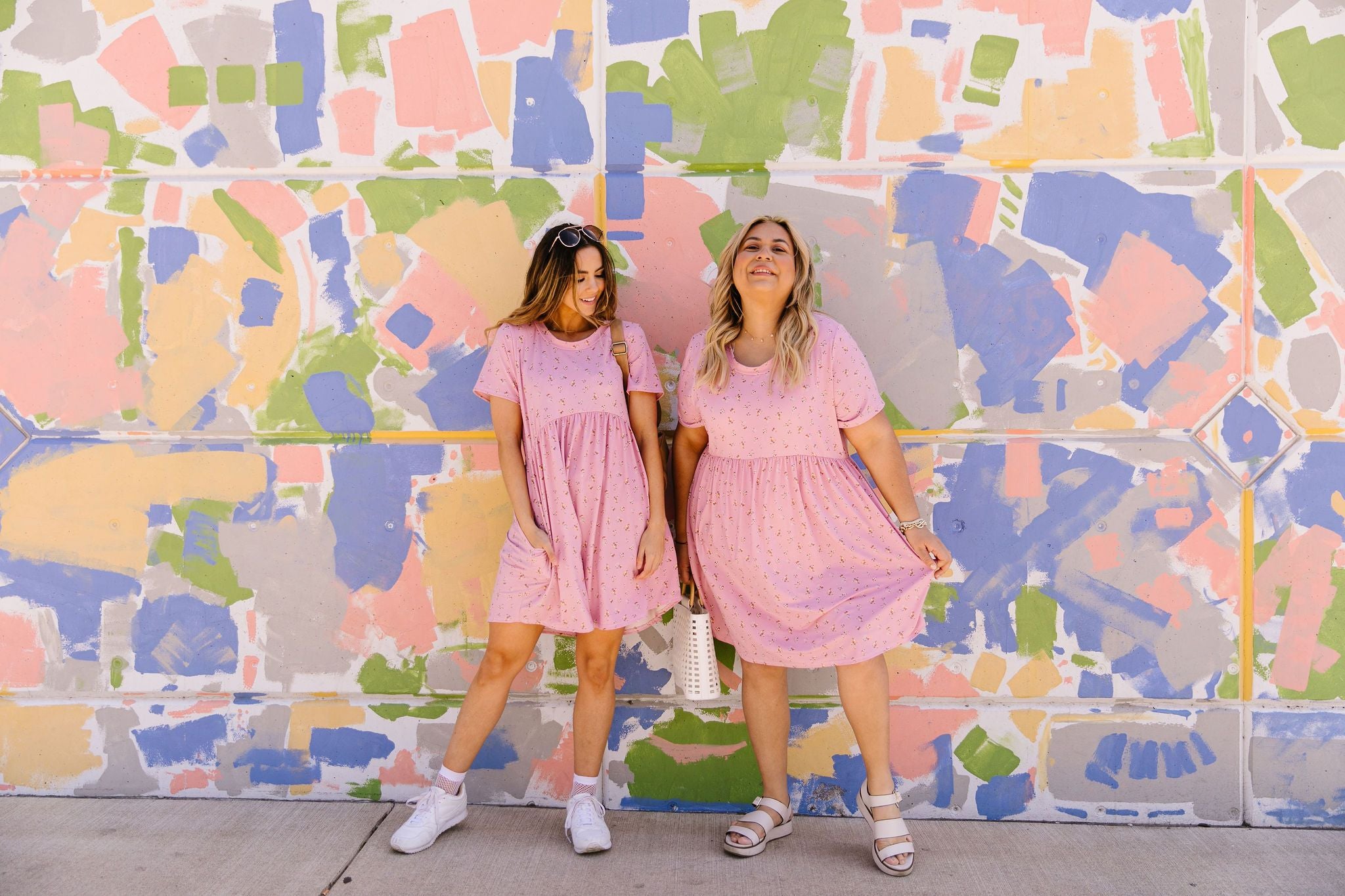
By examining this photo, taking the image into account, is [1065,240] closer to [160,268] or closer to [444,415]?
[444,415]

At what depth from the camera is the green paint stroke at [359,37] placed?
317cm

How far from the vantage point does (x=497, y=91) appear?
3.15 metres

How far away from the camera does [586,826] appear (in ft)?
9.31

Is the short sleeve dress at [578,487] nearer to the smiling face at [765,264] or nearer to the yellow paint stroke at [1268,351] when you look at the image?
the smiling face at [765,264]

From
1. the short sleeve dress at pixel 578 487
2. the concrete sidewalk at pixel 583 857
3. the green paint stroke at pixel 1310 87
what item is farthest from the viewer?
the green paint stroke at pixel 1310 87

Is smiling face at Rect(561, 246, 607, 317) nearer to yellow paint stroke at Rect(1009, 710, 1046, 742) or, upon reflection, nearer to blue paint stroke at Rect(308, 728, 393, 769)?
blue paint stroke at Rect(308, 728, 393, 769)

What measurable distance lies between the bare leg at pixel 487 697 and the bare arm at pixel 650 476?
0.43 m

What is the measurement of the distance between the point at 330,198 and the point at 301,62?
0.48 metres

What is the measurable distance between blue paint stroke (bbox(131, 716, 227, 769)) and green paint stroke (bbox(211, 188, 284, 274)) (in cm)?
164

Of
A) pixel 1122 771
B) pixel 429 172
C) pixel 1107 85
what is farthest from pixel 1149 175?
pixel 429 172

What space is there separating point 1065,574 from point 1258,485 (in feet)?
2.29

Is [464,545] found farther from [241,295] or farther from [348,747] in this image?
[241,295]

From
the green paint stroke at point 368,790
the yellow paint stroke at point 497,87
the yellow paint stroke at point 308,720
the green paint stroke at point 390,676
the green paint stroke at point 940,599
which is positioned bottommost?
the green paint stroke at point 368,790

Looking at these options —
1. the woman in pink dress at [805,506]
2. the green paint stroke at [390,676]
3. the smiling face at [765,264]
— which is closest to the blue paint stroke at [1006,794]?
the woman in pink dress at [805,506]
